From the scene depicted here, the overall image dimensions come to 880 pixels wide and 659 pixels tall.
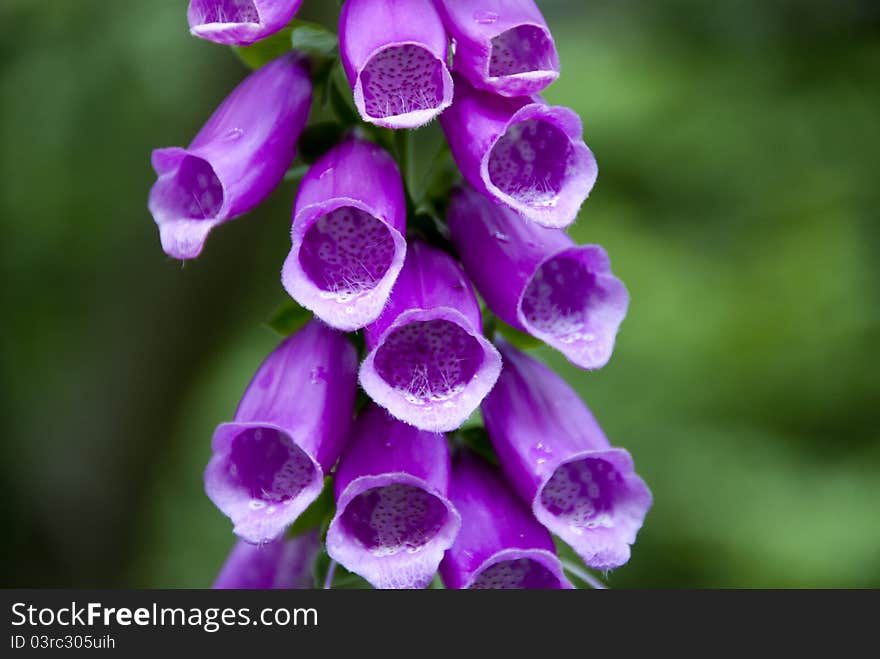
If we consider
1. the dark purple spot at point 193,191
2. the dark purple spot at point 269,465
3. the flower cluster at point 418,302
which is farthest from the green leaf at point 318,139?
the dark purple spot at point 269,465

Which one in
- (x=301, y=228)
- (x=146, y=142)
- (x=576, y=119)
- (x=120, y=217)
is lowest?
(x=120, y=217)

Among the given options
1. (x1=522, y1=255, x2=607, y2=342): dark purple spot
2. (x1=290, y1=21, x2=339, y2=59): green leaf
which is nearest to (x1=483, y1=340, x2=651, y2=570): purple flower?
(x1=522, y1=255, x2=607, y2=342): dark purple spot

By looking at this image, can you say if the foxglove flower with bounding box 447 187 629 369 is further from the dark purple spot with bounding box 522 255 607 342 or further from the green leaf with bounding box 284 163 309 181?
the green leaf with bounding box 284 163 309 181

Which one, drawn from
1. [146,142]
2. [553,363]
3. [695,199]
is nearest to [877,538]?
[553,363]

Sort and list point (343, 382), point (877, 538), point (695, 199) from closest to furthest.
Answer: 1. point (343, 382)
2. point (877, 538)
3. point (695, 199)

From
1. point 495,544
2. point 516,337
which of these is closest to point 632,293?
point 516,337

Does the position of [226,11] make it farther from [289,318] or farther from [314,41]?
[289,318]

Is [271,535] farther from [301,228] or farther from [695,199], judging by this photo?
[695,199]

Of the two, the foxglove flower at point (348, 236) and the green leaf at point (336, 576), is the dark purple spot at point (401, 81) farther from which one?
the green leaf at point (336, 576)
